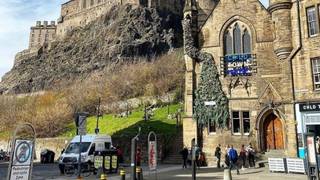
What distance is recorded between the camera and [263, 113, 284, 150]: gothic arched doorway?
2811 centimetres

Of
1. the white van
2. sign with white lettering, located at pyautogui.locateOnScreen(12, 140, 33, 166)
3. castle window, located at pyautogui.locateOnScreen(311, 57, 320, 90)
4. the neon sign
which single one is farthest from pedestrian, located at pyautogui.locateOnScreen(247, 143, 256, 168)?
sign with white lettering, located at pyautogui.locateOnScreen(12, 140, 33, 166)

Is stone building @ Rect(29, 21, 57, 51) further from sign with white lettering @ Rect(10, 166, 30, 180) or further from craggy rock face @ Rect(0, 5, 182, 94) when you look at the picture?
sign with white lettering @ Rect(10, 166, 30, 180)

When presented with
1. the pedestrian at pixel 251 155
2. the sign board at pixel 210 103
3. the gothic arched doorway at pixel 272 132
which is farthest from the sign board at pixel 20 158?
the gothic arched doorway at pixel 272 132

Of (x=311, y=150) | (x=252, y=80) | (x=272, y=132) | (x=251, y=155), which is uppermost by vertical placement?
(x=252, y=80)

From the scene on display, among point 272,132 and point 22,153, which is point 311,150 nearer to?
point 22,153

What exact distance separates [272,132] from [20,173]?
2188cm

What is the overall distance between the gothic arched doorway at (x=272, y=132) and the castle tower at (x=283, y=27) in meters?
4.61

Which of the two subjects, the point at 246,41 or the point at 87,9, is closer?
the point at 246,41

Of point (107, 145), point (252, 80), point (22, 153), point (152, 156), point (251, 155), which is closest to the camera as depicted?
point (22, 153)

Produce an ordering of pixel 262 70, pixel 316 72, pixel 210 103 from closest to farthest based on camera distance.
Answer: pixel 316 72 → pixel 262 70 → pixel 210 103

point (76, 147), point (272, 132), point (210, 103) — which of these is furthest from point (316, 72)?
point (76, 147)

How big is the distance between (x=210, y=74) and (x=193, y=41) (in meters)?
3.02

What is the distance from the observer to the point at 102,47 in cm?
9875

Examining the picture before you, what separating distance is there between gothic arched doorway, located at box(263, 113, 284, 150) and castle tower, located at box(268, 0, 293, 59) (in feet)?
15.1
